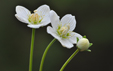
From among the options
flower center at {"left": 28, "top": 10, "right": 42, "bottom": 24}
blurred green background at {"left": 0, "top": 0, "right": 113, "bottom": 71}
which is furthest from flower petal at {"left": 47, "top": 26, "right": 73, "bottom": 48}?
blurred green background at {"left": 0, "top": 0, "right": 113, "bottom": 71}

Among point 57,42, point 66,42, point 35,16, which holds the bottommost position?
point 57,42

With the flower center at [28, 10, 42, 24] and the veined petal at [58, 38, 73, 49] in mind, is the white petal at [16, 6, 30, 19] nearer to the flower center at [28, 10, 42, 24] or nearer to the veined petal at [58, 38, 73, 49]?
the flower center at [28, 10, 42, 24]

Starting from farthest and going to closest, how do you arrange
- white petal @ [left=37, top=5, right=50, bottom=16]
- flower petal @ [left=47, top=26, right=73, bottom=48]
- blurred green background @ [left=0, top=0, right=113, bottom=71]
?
blurred green background @ [left=0, top=0, right=113, bottom=71]
white petal @ [left=37, top=5, right=50, bottom=16]
flower petal @ [left=47, top=26, right=73, bottom=48]

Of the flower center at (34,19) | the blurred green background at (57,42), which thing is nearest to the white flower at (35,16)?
the flower center at (34,19)

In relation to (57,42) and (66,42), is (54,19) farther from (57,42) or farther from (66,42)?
(57,42)

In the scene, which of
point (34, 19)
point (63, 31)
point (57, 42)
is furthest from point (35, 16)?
point (57, 42)

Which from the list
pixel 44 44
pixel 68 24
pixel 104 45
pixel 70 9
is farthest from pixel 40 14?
pixel 104 45

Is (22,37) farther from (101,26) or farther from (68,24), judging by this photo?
(68,24)

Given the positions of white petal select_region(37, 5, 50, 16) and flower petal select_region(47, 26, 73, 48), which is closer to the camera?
flower petal select_region(47, 26, 73, 48)
